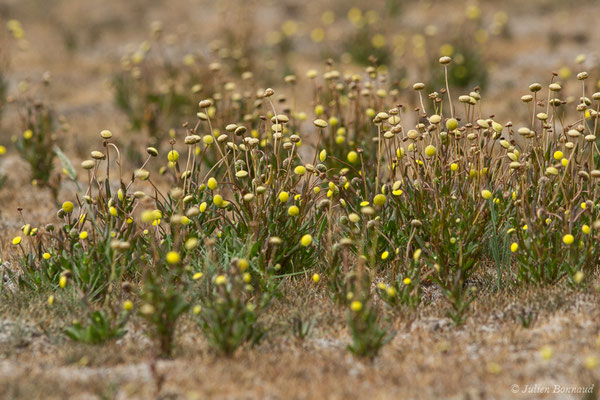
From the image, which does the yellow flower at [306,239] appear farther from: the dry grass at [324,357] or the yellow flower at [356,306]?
the yellow flower at [356,306]


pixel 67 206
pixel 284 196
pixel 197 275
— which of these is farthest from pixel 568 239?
pixel 67 206

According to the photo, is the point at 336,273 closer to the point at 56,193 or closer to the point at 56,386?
the point at 56,386

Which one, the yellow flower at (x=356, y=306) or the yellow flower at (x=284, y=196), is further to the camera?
the yellow flower at (x=284, y=196)

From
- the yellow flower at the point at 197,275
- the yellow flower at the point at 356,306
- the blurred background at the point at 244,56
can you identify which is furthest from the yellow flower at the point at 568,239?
the yellow flower at the point at 197,275

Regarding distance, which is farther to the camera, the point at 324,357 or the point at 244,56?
the point at 244,56

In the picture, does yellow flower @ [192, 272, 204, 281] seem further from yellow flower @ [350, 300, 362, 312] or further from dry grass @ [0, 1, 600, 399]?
yellow flower @ [350, 300, 362, 312]

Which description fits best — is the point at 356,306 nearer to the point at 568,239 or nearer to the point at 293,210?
the point at 293,210

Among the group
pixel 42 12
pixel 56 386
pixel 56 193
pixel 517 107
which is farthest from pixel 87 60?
pixel 56 386

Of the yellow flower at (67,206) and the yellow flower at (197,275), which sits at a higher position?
the yellow flower at (67,206)

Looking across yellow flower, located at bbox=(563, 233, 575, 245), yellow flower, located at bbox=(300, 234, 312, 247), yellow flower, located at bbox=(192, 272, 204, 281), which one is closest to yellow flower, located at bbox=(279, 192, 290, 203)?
yellow flower, located at bbox=(300, 234, 312, 247)

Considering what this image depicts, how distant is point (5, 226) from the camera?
4.84 m
